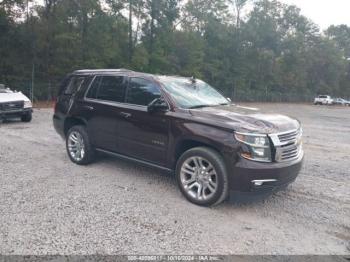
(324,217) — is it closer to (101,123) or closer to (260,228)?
(260,228)

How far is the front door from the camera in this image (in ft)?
15.3

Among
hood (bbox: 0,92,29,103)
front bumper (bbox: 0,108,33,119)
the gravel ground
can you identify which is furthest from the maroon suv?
hood (bbox: 0,92,29,103)

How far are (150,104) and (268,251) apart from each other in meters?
2.56

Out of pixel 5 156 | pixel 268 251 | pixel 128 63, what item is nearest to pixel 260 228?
pixel 268 251

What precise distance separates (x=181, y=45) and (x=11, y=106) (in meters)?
30.5

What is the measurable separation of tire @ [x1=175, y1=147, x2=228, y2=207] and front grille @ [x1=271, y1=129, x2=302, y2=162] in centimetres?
72

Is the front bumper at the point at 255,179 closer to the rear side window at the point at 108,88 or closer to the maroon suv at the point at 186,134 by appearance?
the maroon suv at the point at 186,134

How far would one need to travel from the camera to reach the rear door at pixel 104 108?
534cm

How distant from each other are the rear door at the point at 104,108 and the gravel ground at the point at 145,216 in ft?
2.03

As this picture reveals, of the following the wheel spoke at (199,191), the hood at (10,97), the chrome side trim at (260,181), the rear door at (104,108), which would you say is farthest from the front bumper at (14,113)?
the chrome side trim at (260,181)

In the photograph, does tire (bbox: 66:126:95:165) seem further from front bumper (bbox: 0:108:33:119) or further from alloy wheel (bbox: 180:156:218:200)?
front bumper (bbox: 0:108:33:119)

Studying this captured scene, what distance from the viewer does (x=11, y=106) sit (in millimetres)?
11180

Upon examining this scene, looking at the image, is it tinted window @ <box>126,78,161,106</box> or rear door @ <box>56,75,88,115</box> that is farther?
rear door @ <box>56,75,88,115</box>

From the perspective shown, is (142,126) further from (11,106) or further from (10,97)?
(10,97)
